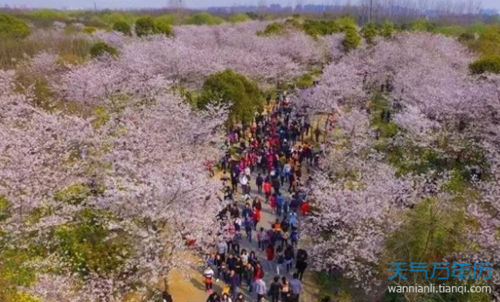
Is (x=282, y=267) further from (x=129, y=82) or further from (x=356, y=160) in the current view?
(x=129, y=82)

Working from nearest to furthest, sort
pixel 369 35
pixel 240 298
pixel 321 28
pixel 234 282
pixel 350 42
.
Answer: pixel 240 298
pixel 234 282
pixel 350 42
pixel 369 35
pixel 321 28

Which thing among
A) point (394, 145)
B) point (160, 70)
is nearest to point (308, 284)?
point (394, 145)

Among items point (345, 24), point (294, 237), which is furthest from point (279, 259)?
point (345, 24)

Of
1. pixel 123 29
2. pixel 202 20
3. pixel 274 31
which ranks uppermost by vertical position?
pixel 274 31

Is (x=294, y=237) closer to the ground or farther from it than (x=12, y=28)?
closer to the ground

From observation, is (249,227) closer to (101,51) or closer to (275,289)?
(275,289)
